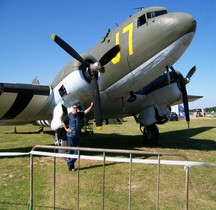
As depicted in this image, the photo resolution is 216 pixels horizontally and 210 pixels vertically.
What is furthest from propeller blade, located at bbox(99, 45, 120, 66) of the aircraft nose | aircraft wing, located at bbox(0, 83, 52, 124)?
aircraft wing, located at bbox(0, 83, 52, 124)

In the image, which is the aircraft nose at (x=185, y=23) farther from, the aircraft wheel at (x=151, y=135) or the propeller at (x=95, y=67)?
the aircraft wheel at (x=151, y=135)

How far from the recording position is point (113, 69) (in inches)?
430

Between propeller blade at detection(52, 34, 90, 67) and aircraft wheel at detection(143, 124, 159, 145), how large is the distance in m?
5.81

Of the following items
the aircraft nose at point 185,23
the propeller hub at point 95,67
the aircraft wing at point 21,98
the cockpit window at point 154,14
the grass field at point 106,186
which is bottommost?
the grass field at point 106,186

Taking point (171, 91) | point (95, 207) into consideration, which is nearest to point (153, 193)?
point (95, 207)

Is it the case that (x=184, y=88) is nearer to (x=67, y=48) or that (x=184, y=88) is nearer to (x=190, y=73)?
(x=190, y=73)

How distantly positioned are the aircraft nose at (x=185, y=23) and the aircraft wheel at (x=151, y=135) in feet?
19.6

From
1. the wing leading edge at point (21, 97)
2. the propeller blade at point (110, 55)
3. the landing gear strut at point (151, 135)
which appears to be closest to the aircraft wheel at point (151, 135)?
the landing gear strut at point (151, 135)

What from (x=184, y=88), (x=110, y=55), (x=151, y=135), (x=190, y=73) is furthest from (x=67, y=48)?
(x=190, y=73)

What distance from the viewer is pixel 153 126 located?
14070 millimetres

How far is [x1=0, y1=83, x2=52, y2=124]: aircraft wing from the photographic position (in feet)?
34.3

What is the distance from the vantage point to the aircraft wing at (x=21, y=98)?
10.5 m

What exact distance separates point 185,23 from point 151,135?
21.2ft

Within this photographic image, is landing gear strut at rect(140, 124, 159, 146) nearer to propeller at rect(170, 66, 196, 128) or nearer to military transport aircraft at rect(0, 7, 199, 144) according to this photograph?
propeller at rect(170, 66, 196, 128)
